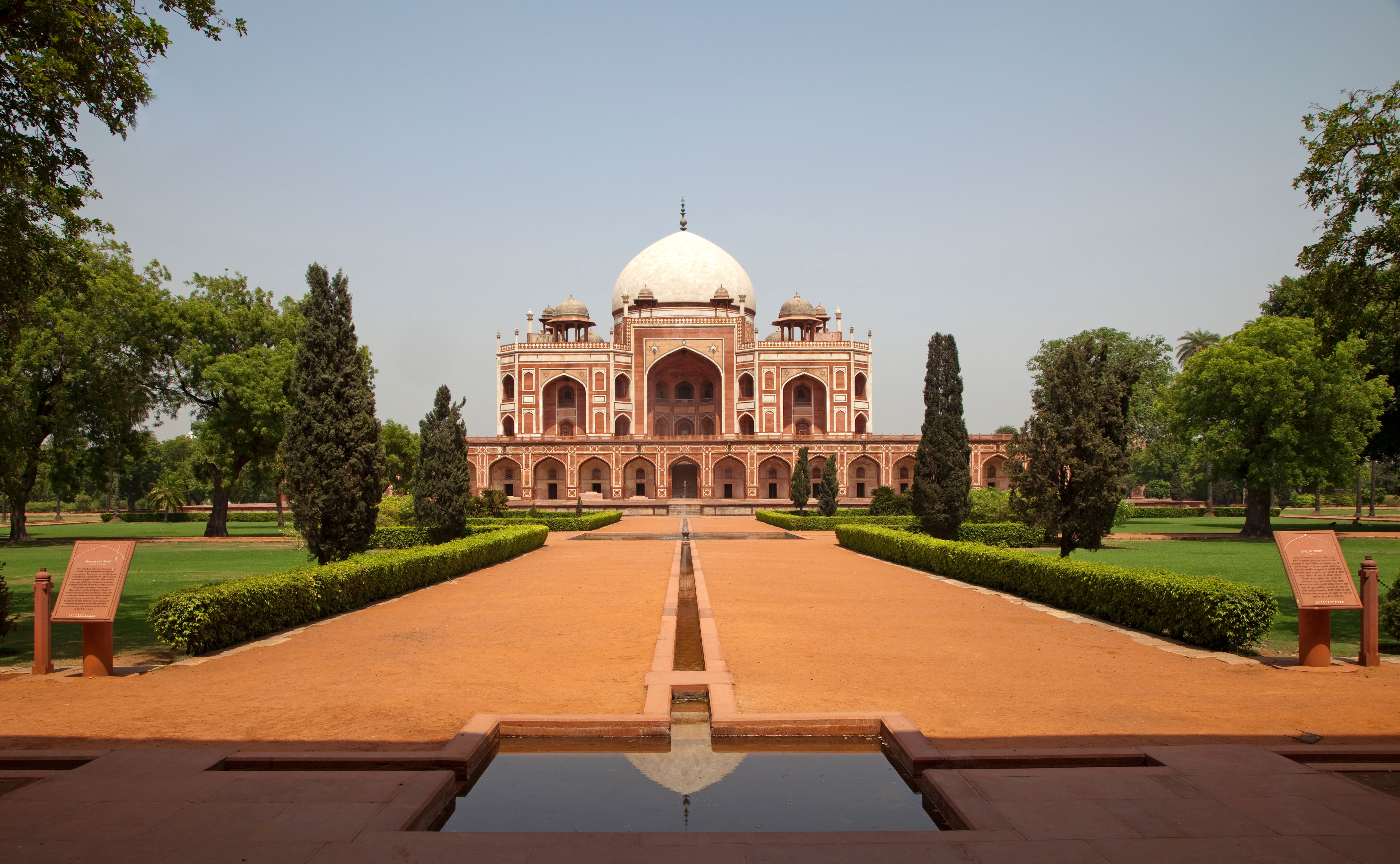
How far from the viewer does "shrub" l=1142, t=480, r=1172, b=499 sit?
52938mm

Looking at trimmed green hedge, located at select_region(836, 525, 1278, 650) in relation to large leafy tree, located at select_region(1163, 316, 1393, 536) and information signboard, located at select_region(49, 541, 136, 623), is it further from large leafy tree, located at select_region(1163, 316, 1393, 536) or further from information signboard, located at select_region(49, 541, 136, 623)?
large leafy tree, located at select_region(1163, 316, 1393, 536)

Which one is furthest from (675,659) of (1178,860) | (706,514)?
(706,514)

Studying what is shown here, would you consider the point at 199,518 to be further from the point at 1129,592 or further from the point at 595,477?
the point at 1129,592

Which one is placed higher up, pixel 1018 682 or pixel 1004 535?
pixel 1004 535

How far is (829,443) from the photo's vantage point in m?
44.3

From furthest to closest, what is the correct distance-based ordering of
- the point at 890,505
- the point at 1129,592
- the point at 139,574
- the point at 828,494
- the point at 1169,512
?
the point at 1169,512
the point at 828,494
the point at 890,505
the point at 139,574
the point at 1129,592

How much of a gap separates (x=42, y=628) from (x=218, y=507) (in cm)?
2153

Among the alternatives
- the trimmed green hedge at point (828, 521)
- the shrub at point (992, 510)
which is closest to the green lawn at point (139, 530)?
the trimmed green hedge at point (828, 521)

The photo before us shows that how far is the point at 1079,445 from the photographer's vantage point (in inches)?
479

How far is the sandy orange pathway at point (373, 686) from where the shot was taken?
491 cm

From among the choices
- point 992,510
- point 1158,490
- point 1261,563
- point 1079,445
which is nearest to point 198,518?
point 992,510

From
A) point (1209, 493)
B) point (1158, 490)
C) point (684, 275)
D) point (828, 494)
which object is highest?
point (684, 275)

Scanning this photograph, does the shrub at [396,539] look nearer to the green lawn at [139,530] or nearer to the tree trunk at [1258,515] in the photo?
the green lawn at [139,530]

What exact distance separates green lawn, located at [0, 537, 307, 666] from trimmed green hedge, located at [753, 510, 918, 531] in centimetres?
1251
